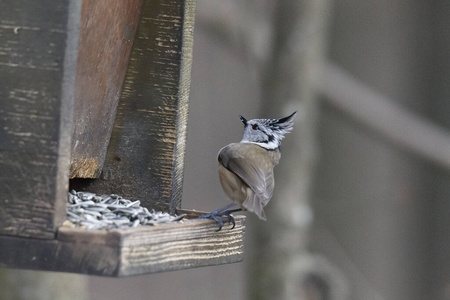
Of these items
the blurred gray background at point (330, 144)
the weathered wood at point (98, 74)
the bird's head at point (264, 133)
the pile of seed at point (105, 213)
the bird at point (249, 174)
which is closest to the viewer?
the pile of seed at point (105, 213)

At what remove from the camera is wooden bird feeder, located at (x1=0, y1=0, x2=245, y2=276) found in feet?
7.53

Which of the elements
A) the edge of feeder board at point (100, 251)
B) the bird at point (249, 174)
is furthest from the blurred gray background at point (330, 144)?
the edge of feeder board at point (100, 251)

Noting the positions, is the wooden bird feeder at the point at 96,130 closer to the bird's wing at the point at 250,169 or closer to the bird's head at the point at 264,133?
the bird's wing at the point at 250,169

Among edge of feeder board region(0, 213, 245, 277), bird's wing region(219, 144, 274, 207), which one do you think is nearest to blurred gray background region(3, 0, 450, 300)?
bird's wing region(219, 144, 274, 207)

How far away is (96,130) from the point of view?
3.04 meters

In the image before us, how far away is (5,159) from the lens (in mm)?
2361

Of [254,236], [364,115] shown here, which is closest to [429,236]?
[364,115]

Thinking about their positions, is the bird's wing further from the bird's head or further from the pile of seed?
the pile of seed

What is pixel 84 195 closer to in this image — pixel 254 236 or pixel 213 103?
pixel 254 236

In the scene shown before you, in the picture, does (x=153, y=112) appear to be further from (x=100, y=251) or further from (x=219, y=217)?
(x=100, y=251)

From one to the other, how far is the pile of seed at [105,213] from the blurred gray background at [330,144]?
1.88 meters

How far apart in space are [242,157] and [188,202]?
2.45 meters

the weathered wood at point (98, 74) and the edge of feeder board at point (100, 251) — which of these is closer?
the edge of feeder board at point (100, 251)

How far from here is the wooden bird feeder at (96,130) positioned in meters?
2.29
